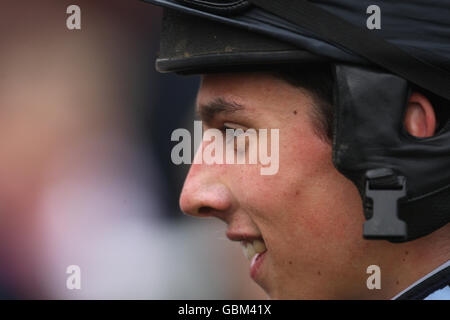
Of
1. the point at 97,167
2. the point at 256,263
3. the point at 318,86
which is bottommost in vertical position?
the point at 256,263

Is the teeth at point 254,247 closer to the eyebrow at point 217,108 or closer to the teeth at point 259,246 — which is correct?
the teeth at point 259,246

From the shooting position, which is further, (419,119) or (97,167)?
(97,167)

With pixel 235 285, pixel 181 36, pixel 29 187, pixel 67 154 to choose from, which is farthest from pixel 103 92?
pixel 181 36

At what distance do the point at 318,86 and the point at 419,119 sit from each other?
24 cm

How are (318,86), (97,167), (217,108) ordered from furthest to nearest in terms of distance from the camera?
(97,167), (217,108), (318,86)

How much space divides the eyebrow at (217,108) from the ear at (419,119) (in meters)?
0.40

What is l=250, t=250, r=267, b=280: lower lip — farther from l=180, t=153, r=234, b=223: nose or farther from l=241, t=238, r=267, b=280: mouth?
l=180, t=153, r=234, b=223: nose

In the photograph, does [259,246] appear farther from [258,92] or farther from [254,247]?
[258,92]

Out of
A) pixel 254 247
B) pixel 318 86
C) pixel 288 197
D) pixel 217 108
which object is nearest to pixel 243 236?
pixel 254 247

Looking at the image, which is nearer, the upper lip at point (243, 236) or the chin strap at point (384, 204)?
the chin strap at point (384, 204)

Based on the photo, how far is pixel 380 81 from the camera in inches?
55.6

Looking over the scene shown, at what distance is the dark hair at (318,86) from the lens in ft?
5.06

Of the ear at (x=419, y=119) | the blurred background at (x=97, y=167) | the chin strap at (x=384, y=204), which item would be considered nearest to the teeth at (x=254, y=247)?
the chin strap at (x=384, y=204)

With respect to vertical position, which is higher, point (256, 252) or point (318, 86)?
point (318, 86)
